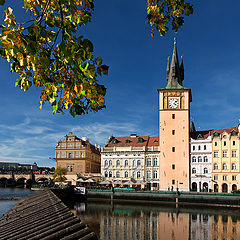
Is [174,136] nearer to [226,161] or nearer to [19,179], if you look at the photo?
[226,161]

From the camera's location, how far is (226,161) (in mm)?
57469

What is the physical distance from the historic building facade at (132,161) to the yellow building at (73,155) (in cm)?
938

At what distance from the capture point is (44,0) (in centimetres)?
441

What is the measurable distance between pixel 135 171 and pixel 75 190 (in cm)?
1542

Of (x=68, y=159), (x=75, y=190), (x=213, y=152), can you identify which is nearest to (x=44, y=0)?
(x=75, y=190)

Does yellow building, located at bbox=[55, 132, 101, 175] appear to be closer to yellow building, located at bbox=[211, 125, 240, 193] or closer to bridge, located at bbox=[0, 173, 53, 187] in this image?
yellow building, located at bbox=[211, 125, 240, 193]

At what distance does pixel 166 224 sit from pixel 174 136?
103 ft

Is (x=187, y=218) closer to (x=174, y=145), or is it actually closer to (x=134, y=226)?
(x=134, y=226)

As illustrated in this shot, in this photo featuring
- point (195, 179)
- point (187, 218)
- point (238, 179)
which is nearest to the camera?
point (187, 218)

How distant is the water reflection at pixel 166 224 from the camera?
26.2 metres

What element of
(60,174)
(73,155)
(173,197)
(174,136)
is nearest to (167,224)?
(173,197)

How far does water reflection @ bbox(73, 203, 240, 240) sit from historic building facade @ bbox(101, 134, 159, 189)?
Result: 895 inches

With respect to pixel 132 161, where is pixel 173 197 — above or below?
below

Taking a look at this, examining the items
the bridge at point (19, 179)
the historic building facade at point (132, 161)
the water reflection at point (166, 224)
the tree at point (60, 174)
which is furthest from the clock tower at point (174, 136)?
the bridge at point (19, 179)
